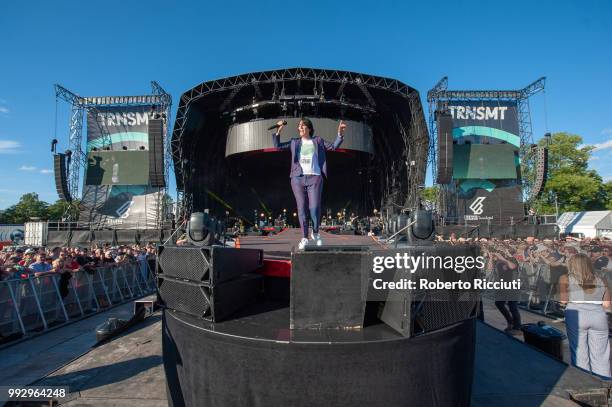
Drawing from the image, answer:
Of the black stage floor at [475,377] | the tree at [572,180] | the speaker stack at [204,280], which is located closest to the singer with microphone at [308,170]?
the speaker stack at [204,280]

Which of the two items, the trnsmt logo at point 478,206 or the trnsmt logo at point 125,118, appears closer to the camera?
→ the trnsmt logo at point 478,206

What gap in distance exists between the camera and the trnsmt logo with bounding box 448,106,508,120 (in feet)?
98.8

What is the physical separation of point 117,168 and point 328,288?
32.1 metres

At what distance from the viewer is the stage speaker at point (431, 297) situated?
280cm

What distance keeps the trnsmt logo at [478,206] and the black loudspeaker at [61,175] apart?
34.4m

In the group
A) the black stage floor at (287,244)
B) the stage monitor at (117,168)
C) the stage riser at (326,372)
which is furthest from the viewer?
the stage monitor at (117,168)

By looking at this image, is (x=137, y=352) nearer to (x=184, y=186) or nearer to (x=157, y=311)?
(x=157, y=311)

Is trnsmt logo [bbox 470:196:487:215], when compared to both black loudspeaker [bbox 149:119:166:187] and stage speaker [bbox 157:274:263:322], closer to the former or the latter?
black loudspeaker [bbox 149:119:166:187]

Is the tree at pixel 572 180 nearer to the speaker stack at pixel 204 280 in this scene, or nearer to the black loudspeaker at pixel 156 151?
the black loudspeaker at pixel 156 151

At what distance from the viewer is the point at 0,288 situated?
7.60 m

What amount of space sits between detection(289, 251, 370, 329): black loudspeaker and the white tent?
1460 inches

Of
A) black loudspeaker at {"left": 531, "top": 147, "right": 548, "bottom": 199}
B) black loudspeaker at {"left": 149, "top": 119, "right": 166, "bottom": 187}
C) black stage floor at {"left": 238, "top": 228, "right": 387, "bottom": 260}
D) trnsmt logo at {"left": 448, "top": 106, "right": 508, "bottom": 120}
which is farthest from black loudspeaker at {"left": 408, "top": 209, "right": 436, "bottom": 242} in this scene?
→ trnsmt logo at {"left": 448, "top": 106, "right": 508, "bottom": 120}

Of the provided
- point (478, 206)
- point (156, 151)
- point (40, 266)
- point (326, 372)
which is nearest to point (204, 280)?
point (326, 372)

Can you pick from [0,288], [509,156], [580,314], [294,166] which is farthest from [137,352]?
[509,156]
